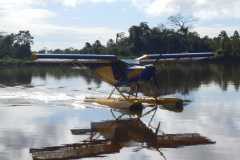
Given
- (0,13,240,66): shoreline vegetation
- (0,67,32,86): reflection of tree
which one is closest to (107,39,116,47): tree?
(0,13,240,66): shoreline vegetation

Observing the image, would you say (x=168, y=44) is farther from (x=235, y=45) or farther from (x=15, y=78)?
(x=15, y=78)

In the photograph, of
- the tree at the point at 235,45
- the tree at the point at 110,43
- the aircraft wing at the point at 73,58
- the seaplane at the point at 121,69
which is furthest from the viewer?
the tree at the point at 110,43

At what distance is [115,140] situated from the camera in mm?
9078

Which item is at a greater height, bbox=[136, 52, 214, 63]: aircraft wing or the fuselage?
bbox=[136, 52, 214, 63]: aircraft wing

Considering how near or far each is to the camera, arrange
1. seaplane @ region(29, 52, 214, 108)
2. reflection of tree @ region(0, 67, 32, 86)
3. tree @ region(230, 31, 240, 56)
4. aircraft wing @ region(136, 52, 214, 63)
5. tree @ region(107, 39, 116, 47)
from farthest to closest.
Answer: tree @ region(107, 39, 116, 47) < tree @ region(230, 31, 240, 56) < reflection of tree @ region(0, 67, 32, 86) < aircraft wing @ region(136, 52, 214, 63) < seaplane @ region(29, 52, 214, 108)

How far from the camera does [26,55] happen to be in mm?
80750

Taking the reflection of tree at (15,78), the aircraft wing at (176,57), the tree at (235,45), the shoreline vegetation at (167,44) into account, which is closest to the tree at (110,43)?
the shoreline vegetation at (167,44)

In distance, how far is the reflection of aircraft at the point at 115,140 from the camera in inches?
312

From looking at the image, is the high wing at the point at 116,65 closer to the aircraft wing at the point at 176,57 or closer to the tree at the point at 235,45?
the aircraft wing at the point at 176,57

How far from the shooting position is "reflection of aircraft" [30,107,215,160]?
793cm

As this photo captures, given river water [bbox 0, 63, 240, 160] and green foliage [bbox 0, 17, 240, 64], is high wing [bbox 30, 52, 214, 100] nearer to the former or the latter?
river water [bbox 0, 63, 240, 160]

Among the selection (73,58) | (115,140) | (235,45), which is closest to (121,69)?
(73,58)

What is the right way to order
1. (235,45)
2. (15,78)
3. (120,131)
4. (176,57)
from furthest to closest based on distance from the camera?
(235,45), (15,78), (176,57), (120,131)

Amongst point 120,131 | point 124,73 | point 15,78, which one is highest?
point 124,73
